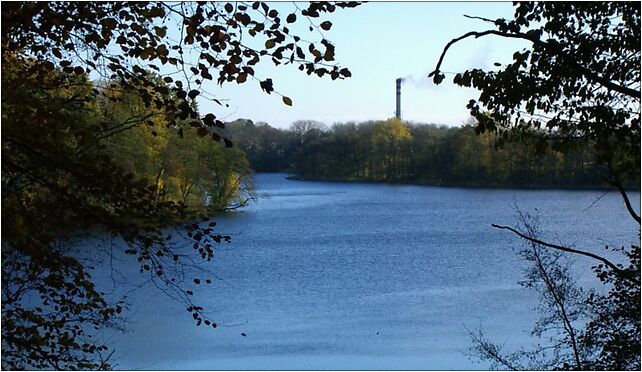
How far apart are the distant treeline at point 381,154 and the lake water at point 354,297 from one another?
45.3 ft

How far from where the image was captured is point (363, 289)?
11789 mm

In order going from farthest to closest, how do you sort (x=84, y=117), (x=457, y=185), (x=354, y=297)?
1. (x=457, y=185)
2. (x=354, y=297)
3. (x=84, y=117)

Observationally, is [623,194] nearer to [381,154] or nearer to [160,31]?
[160,31]

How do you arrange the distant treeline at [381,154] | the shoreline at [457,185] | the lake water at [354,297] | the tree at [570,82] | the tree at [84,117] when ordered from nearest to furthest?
the tree at [84,117], the tree at [570,82], the lake water at [354,297], the shoreline at [457,185], the distant treeline at [381,154]

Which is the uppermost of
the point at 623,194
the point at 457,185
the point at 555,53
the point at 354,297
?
the point at 555,53

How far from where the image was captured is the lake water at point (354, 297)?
27.7ft

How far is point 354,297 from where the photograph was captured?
11.2 metres

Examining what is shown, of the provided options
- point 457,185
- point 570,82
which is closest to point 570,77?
point 570,82

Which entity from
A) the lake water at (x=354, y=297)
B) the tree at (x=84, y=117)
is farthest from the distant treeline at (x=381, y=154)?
the tree at (x=84, y=117)

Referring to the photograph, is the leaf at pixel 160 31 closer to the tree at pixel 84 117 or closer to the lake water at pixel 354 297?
the tree at pixel 84 117

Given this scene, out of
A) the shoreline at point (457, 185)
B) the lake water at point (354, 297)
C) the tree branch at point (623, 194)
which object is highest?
Result: the tree branch at point (623, 194)

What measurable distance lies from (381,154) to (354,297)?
102ft

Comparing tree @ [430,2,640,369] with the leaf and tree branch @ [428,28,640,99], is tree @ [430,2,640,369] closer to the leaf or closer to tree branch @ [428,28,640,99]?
tree branch @ [428,28,640,99]

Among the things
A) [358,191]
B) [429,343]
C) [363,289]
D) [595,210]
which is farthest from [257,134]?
[429,343]
